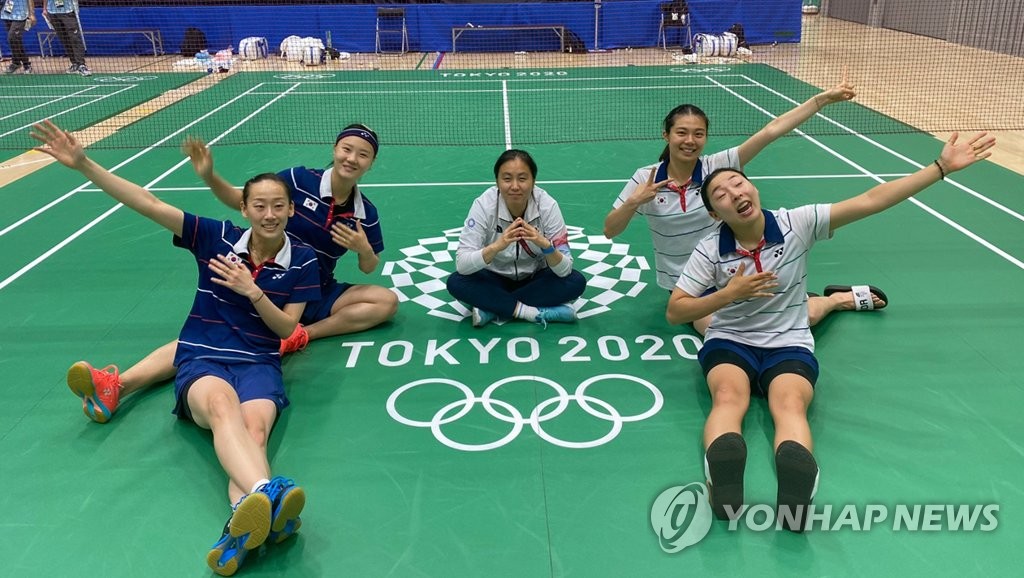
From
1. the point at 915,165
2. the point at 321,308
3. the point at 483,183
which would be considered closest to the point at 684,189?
the point at 321,308

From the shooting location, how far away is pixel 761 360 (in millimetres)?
4094

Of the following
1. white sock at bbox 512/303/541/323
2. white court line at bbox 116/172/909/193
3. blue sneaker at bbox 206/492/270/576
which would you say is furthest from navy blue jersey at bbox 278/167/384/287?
white court line at bbox 116/172/909/193

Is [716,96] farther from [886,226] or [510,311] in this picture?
[510,311]

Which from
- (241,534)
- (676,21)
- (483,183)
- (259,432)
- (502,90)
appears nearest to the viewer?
(241,534)

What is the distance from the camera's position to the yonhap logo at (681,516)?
3.25 m

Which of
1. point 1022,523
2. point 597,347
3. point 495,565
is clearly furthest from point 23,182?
point 1022,523

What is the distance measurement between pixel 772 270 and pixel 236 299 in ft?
8.64

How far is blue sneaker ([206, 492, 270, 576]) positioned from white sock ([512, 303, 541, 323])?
2.44 meters

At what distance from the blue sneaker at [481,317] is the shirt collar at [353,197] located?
0.93 m

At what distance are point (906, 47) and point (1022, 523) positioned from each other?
815 inches

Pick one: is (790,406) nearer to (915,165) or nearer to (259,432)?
(259,432)

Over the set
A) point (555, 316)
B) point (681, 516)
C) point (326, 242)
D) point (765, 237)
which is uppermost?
point (765, 237)

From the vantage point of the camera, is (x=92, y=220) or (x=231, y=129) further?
(x=231, y=129)

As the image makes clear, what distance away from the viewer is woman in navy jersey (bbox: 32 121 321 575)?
148 inches
